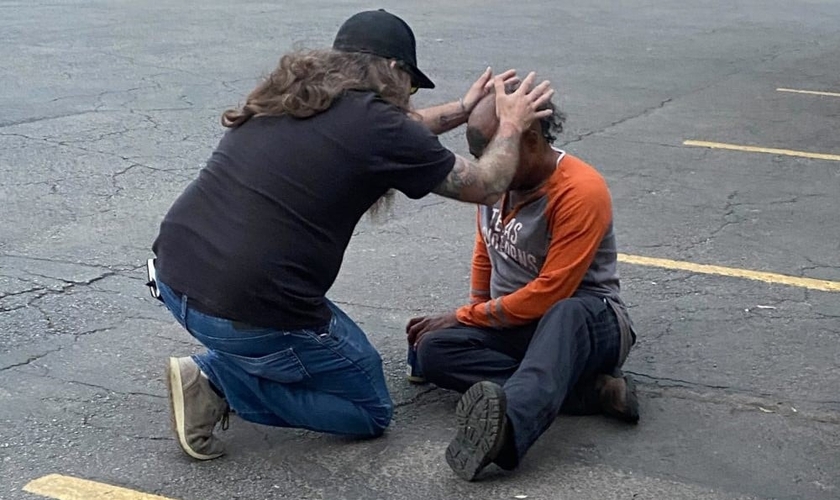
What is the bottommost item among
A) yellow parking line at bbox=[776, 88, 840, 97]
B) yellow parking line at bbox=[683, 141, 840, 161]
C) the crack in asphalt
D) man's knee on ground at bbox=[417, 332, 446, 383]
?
yellow parking line at bbox=[776, 88, 840, 97]

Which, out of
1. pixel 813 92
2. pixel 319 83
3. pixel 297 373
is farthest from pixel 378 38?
pixel 813 92

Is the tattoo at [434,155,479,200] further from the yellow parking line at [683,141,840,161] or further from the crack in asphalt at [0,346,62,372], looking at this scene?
the yellow parking line at [683,141,840,161]

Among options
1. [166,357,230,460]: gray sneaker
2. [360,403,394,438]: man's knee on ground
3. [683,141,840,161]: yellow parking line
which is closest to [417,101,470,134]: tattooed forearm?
[360,403,394,438]: man's knee on ground

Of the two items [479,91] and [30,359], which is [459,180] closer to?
[479,91]

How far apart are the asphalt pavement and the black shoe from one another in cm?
8

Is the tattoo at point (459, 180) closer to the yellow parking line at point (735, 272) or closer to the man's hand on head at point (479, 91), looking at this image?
the man's hand on head at point (479, 91)

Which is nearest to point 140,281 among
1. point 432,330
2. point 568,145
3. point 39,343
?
point 39,343

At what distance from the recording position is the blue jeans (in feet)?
12.3

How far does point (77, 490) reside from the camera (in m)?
3.64

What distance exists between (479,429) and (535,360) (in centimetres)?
34

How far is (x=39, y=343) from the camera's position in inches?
190

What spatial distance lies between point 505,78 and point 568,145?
4.88 m

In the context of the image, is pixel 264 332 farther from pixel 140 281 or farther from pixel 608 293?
pixel 140 281

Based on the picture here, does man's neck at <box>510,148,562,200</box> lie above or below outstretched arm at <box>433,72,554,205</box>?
below
